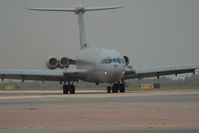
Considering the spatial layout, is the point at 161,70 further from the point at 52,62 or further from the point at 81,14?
the point at 81,14

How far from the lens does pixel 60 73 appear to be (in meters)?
54.5

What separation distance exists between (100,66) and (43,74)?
5.86 metres

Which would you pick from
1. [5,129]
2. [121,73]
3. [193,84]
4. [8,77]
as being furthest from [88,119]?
[193,84]

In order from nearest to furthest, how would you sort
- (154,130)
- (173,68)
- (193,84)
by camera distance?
(154,130) < (173,68) < (193,84)

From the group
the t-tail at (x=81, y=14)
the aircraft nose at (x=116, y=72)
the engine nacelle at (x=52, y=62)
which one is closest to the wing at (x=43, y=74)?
the engine nacelle at (x=52, y=62)

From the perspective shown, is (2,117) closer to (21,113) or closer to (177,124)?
(21,113)

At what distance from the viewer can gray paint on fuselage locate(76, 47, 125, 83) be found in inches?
2077

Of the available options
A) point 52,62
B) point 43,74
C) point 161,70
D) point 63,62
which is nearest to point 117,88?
point 161,70

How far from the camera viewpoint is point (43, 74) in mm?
54156

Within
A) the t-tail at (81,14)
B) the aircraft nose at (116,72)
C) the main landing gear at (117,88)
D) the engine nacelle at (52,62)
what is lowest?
the main landing gear at (117,88)

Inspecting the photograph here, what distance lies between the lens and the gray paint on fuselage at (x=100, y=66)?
52750 mm

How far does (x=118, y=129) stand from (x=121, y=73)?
122 feet

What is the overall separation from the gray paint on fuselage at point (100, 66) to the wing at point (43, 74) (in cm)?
119

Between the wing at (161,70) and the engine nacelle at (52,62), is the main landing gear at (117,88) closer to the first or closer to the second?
the wing at (161,70)
